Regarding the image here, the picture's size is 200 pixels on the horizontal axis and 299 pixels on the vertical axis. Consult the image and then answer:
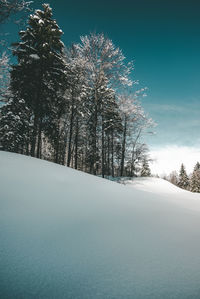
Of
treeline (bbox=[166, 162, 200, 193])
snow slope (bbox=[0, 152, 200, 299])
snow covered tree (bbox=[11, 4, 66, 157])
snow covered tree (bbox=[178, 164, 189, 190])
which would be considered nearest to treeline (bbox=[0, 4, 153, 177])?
snow covered tree (bbox=[11, 4, 66, 157])

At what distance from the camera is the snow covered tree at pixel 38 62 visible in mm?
10297

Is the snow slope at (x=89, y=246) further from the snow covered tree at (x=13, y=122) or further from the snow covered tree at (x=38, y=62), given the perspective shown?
the snow covered tree at (x=13, y=122)

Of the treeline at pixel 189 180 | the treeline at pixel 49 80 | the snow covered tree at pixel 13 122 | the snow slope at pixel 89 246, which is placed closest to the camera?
the snow slope at pixel 89 246

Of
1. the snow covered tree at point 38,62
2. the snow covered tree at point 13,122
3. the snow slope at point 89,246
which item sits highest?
the snow covered tree at point 38,62

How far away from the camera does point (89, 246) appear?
197cm

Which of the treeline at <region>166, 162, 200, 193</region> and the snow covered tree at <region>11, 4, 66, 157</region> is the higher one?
the snow covered tree at <region>11, 4, 66, 157</region>

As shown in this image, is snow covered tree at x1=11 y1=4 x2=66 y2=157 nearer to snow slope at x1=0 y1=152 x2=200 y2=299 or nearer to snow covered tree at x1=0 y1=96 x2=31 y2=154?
snow covered tree at x1=0 y1=96 x2=31 y2=154

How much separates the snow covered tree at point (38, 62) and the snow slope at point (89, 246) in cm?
826

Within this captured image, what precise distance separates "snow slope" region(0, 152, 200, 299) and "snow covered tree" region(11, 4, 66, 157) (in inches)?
325

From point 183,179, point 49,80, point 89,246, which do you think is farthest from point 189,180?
point 89,246

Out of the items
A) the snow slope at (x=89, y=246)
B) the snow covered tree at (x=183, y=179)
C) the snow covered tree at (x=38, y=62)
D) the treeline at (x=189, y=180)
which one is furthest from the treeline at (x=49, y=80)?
the snow covered tree at (x=183, y=179)

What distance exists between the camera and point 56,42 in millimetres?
11219

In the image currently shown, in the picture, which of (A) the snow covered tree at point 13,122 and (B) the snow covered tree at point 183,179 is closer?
(A) the snow covered tree at point 13,122

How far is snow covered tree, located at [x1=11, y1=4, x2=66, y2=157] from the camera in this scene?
10.3 m
